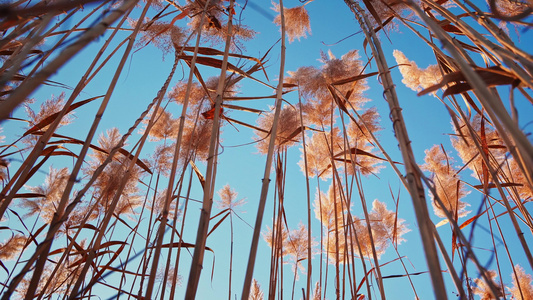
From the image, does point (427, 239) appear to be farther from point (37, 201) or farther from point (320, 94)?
point (37, 201)

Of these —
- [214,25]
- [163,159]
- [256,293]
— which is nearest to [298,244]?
[256,293]

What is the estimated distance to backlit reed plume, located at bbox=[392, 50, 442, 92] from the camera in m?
2.15

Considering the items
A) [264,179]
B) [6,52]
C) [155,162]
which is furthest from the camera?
[155,162]

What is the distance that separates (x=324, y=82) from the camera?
2.05 metres

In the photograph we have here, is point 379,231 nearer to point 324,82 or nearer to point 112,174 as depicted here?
point 324,82

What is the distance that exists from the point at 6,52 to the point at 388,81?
1.65m

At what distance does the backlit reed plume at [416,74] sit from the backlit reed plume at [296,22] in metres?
0.65

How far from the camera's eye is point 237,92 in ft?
7.06

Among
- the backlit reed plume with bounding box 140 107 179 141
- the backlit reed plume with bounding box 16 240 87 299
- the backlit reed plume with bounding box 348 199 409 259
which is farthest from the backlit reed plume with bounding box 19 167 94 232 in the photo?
the backlit reed plume with bounding box 348 199 409 259

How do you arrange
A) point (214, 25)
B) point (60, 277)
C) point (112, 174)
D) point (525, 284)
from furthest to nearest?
point (525, 284) < point (60, 277) < point (112, 174) < point (214, 25)

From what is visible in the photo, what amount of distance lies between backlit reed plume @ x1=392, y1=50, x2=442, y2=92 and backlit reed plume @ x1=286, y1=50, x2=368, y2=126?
287mm

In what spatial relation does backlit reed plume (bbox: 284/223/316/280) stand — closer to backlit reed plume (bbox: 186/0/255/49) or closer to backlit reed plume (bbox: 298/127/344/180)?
backlit reed plume (bbox: 298/127/344/180)

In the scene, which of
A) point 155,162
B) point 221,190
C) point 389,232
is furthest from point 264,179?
point 389,232

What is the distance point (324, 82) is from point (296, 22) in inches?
16.0
